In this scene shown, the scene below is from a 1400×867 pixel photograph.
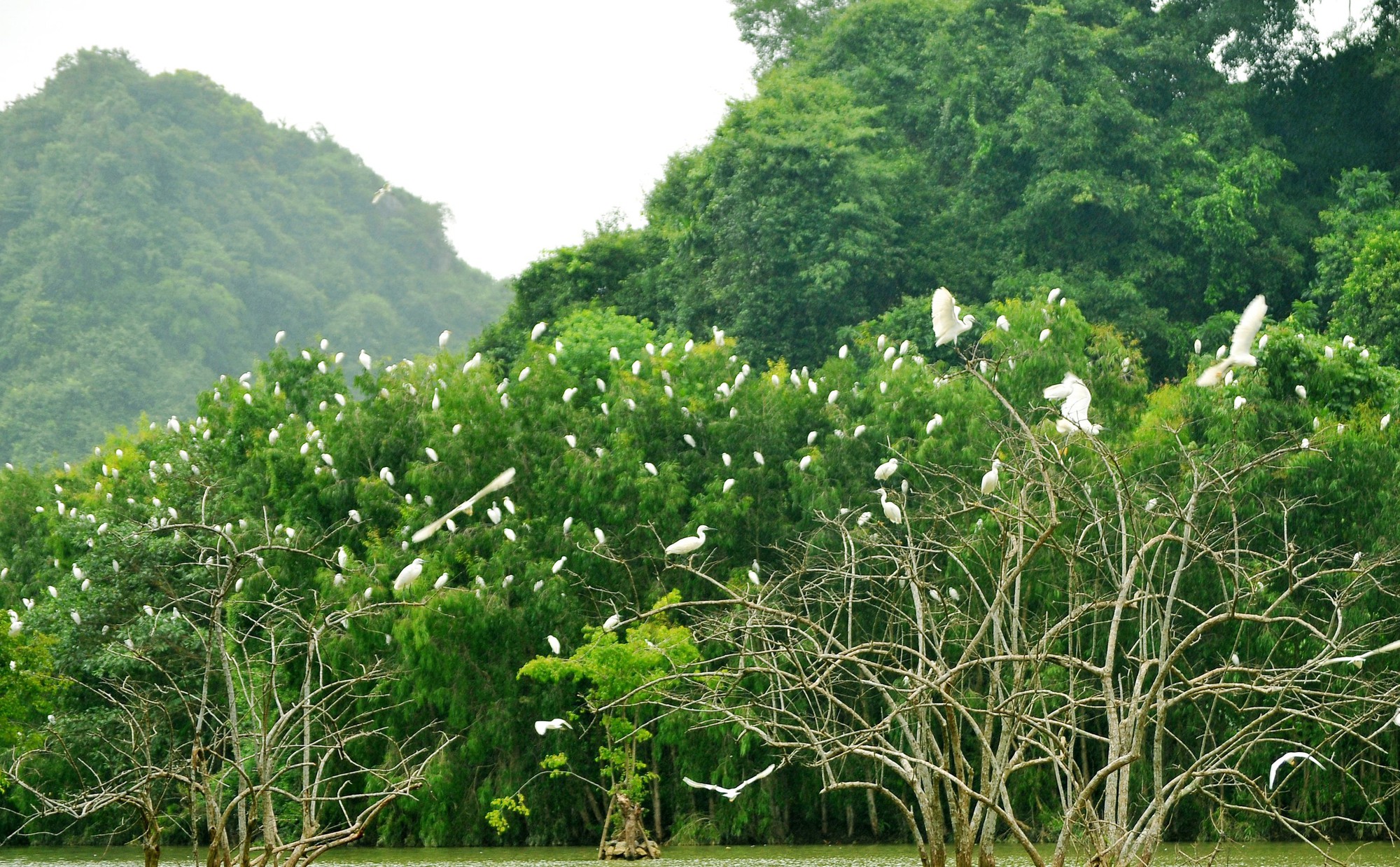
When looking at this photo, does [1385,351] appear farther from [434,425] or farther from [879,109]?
[434,425]

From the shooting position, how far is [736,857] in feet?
46.5

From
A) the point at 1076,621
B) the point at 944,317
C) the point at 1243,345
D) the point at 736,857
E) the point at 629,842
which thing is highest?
the point at 944,317

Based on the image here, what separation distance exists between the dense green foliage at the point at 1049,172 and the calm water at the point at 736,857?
28.5 feet

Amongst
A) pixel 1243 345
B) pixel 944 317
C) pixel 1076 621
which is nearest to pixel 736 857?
pixel 1076 621

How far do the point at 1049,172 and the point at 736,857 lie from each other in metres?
11.5

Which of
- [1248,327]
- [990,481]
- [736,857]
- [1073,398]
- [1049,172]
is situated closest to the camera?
[1248,327]

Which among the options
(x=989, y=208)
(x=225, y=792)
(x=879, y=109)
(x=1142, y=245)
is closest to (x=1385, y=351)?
(x=1142, y=245)

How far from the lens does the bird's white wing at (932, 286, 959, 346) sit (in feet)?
25.9

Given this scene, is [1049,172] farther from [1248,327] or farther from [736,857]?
[1248,327]

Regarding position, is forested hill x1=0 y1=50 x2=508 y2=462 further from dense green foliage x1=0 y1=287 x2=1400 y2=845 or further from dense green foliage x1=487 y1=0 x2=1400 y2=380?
dense green foliage x1=0 y1=287 x2=1400 y2=845

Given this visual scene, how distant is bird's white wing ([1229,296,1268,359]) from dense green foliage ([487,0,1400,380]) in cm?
1338

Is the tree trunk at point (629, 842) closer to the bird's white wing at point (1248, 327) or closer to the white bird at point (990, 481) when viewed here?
the white bird at point (990, 481)

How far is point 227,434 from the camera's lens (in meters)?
Result: 20.2

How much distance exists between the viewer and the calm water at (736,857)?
12.7 m
